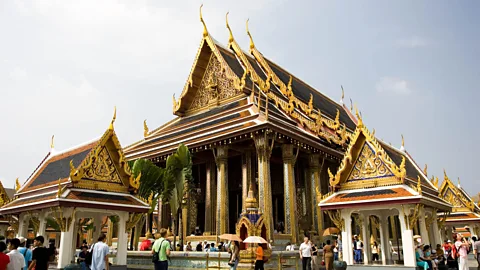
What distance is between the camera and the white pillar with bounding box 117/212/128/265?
29.4ft

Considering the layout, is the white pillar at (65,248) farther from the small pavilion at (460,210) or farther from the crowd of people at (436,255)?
the small pavilion at (460,210)

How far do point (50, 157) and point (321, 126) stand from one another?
983cm

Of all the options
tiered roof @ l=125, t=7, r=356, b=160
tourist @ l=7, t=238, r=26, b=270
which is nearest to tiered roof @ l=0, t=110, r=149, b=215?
tourist @ l=7, t=238, r=26, b=270

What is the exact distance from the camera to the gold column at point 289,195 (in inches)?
541

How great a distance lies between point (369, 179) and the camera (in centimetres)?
927

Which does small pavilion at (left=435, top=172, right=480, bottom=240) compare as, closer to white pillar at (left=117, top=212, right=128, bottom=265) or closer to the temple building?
the temple building

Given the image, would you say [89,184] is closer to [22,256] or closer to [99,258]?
[99,258]

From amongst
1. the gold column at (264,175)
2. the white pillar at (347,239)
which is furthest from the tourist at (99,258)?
the gold column at (264,175)

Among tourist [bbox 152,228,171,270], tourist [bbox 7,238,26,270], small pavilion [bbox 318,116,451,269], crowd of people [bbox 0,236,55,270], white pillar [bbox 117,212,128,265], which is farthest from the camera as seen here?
white pillar [bbox 117,212,128,265]

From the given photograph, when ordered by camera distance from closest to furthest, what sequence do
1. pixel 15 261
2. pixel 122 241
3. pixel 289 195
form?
pixel 15 261 < pixel 122 241 < pixel 289 195

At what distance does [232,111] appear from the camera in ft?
53.2

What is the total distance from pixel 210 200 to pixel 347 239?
7.37 metres

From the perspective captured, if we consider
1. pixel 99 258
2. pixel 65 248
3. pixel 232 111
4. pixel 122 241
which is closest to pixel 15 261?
pixel 99 258

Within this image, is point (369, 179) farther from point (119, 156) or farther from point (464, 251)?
point (119, 156)
